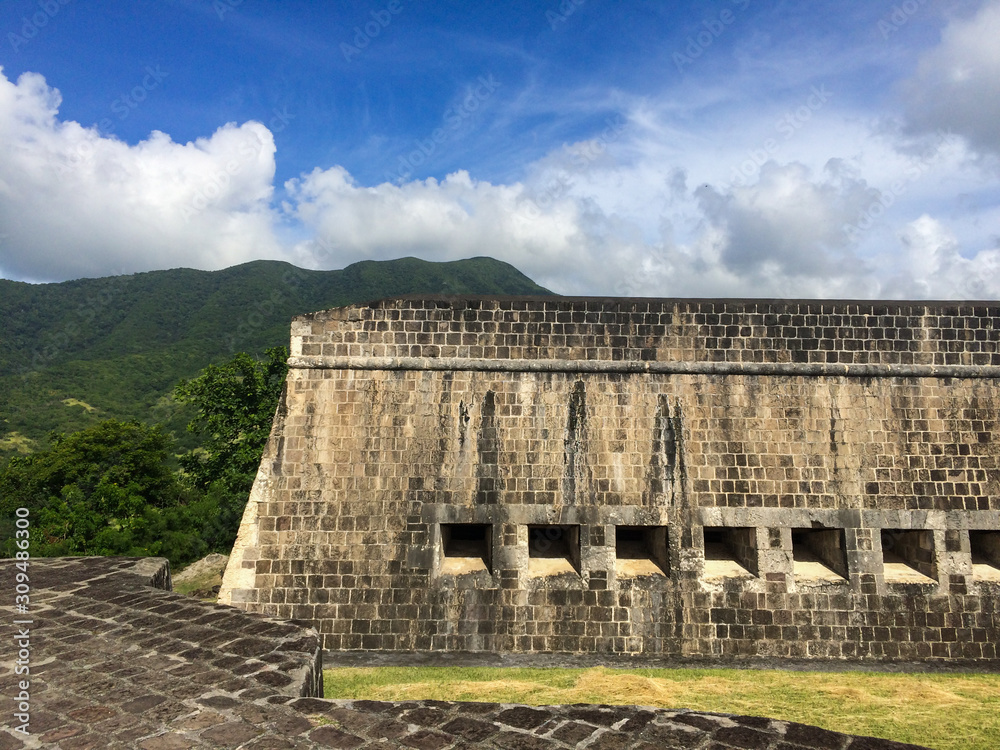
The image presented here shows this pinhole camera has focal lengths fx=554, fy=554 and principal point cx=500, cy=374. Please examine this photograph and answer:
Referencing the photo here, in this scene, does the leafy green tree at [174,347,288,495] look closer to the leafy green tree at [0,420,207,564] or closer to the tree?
the tree

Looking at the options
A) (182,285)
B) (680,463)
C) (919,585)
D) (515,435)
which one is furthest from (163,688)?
(182,285)

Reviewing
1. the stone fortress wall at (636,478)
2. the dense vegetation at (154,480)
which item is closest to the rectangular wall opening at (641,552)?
the stone fortress wall at (636,478)

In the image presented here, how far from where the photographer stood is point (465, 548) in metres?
8.38

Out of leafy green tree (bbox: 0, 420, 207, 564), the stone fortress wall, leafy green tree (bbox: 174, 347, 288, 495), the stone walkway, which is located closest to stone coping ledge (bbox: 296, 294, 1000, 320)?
the stone fortress wall

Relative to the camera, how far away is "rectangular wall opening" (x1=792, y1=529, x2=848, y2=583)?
7.84m

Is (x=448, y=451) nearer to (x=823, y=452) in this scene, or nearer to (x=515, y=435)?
(x=515, y=435)

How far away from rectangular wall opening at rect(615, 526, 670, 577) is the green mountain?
1110 inches

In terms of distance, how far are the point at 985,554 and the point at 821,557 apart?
2.49 m

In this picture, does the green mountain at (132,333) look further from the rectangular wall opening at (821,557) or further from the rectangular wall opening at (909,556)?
the rectangular wall opening at (909,556)

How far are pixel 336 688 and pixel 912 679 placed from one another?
7.21 m

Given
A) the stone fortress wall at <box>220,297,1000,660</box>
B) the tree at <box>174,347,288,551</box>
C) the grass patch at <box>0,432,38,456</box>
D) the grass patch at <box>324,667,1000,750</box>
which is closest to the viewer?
the grass patch at <box>324,667,1000,750</box>

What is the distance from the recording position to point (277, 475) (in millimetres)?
7848

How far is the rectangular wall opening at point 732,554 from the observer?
7832 millimetres

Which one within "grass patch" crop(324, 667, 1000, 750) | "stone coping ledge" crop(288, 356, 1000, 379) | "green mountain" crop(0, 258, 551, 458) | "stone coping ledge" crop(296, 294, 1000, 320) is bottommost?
"grass patch" crop(324, 667, 1000, 750)
